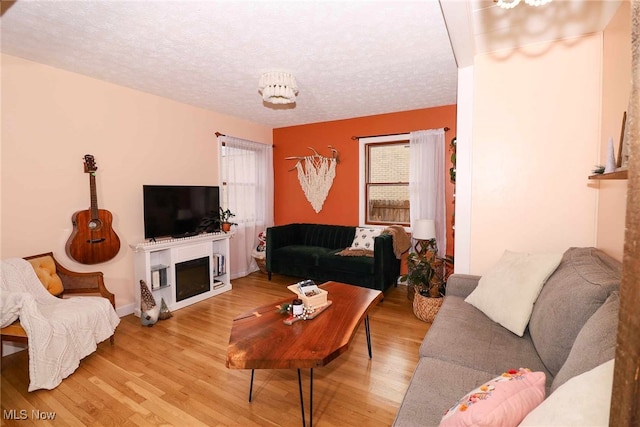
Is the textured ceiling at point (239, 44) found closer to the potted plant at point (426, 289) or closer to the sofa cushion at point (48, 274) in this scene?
the sofa cushion at point (48, 274)

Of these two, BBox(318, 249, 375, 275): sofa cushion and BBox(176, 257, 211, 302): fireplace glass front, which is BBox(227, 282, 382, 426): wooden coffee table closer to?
BBox(318, 249, 375, 275): sofa cushion

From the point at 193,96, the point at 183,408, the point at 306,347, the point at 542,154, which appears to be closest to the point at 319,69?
the point at 193,96

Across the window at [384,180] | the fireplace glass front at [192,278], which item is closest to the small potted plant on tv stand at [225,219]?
the fireplace glass front at [192,278]

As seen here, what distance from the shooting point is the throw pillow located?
0.87 meters

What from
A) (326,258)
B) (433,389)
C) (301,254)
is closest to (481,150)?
(433,389)

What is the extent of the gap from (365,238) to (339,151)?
1487 millimetres

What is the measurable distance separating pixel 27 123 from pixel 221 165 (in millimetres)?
2130

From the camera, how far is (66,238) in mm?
2922

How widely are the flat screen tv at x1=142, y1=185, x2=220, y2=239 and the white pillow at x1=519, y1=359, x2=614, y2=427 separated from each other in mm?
3656

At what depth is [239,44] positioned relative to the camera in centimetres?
233

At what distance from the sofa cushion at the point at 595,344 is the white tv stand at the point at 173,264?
137 inches

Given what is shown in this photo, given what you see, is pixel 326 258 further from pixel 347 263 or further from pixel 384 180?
pixel 384 180

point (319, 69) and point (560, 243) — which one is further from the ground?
point (319, 69)

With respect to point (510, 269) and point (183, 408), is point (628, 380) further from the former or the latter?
point (183, 408)
